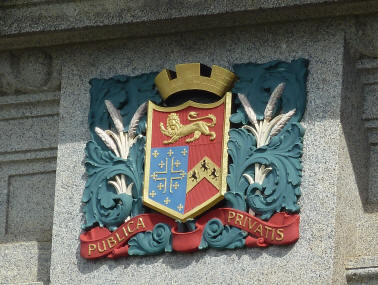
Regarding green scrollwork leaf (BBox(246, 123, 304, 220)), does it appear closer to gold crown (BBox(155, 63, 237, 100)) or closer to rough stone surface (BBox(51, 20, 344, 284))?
rough stone surface (BBox(51, 20, 344, 284))

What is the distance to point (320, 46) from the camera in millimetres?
14961

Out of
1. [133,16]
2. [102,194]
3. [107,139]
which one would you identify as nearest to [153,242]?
[102,194]

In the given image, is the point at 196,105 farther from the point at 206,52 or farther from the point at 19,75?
the point at 19,75

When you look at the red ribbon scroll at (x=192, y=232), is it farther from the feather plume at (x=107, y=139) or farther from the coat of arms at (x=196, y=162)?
the feather plume at (x=107, y=139)

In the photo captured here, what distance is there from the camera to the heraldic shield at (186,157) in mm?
14812

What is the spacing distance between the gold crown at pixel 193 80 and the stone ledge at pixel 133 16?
0.38m

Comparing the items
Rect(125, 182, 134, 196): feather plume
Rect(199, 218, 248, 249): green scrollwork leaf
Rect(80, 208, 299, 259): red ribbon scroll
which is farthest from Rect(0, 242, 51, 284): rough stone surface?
Rect(199, 218, 248, 249): green scrollwork leaf

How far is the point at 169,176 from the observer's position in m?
15.0

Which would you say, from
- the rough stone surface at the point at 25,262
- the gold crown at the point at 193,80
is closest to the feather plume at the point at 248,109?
the gold crown at the point at 193,80

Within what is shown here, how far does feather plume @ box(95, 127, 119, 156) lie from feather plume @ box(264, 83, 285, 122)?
3.81 feet

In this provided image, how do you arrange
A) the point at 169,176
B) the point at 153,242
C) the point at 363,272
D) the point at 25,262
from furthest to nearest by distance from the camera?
1. the point at 25,262
2. the point at 169,176
3. the point at 153,242
4. the point at 363,272

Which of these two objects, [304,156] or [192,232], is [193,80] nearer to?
[304,156]

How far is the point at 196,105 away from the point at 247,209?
888 millimetres

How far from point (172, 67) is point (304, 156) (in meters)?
1.29
